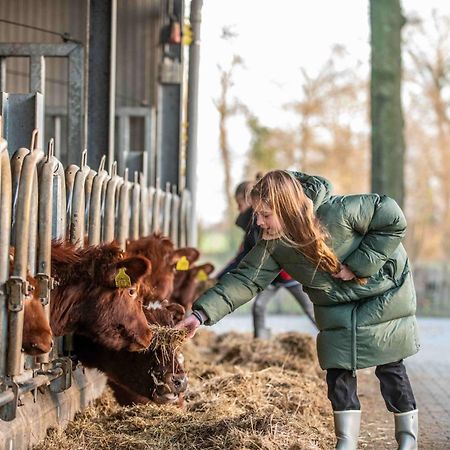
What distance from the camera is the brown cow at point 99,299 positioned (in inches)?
256

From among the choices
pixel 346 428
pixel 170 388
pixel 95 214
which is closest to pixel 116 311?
pixel 170 388

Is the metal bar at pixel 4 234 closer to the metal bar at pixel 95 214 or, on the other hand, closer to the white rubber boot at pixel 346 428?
the white rubber boot at pixel 346 428

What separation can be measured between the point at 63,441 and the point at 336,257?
6.74 ft

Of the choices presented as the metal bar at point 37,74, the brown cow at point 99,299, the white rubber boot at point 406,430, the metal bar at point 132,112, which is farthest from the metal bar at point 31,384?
the metal bar at point 132,112

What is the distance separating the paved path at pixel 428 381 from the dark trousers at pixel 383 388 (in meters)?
0.89

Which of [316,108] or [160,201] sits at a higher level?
[316,108]

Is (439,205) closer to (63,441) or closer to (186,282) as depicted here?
(186,282)

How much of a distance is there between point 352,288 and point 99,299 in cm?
174

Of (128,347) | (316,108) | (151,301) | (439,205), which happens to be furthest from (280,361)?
(439,205)

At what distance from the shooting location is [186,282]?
38.0 ft

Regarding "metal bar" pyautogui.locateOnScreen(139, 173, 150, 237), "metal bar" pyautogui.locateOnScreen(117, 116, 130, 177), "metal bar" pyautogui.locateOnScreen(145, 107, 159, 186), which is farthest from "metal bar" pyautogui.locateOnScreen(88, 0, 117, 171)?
"metal bar" pyautogui.locateOnScreen(145, 107, 159, 186)

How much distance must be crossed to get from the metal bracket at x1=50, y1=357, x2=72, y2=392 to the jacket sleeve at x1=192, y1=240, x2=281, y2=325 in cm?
128

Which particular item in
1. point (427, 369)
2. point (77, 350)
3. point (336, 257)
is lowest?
point (427, 369)

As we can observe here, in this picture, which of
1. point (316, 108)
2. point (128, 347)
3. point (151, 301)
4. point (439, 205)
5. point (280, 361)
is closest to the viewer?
point (128, 347)
